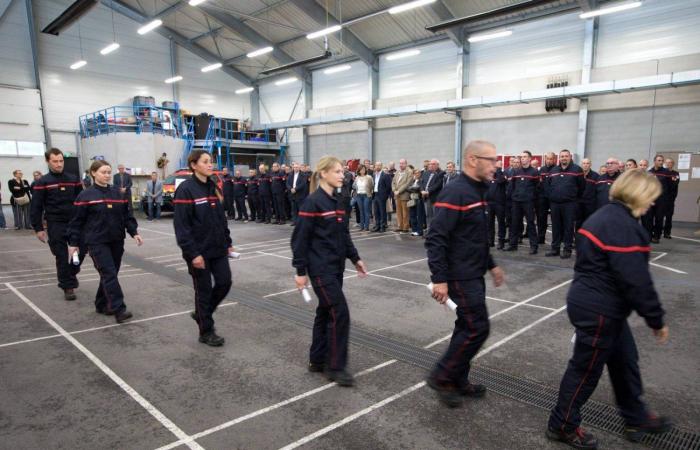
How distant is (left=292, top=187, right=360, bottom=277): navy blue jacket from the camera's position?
3.28m

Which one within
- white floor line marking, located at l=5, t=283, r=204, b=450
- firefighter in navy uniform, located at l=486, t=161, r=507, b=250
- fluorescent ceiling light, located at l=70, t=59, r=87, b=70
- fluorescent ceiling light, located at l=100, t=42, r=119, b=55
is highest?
fluorescent ceiling light, located at l=100, t=42, r=119, b=55

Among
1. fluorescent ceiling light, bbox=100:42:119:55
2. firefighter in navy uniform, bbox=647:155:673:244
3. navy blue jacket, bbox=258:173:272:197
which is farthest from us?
fluorescent ceiling light, bbox=100:42:119:55

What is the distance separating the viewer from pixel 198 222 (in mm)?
3986

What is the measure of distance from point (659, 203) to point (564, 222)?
129 inches

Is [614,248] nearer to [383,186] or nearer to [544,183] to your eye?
[544,183]

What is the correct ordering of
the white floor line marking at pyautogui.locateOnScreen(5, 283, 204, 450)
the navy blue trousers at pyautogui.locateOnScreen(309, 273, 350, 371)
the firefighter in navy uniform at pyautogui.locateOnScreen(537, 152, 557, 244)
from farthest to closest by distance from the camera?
the firefighter in navy uniform at pyautogui.locateOnScreen(537, 152, 557, 244), the navy blue trousers at pyautogui.locateOnScreen(309, 273, 350, 371), the white floor line marking at pyautogui.locateOnScreen(5, 283, 204, 450)

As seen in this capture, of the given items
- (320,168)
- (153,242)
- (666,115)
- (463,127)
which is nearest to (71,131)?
(153,242)

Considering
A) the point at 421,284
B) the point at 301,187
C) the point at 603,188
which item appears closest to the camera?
the point at 421,284

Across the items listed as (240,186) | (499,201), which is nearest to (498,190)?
(499,201)

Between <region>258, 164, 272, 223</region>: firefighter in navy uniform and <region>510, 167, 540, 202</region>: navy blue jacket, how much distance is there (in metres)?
8.31

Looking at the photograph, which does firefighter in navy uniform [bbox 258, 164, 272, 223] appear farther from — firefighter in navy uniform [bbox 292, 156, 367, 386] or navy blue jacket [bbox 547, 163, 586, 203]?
firefighter in navy uniform [bbox 292, 156, 367, 386]

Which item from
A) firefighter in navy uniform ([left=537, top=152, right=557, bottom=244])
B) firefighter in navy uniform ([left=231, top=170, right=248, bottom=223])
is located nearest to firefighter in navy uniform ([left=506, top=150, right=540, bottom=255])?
firefighter in navy uniform ([left=537, top=152, right=557, bottom=244])

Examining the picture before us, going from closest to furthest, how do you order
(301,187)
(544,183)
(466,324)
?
(466,324) → (544,183) → (301,187)

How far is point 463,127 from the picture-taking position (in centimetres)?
1794
